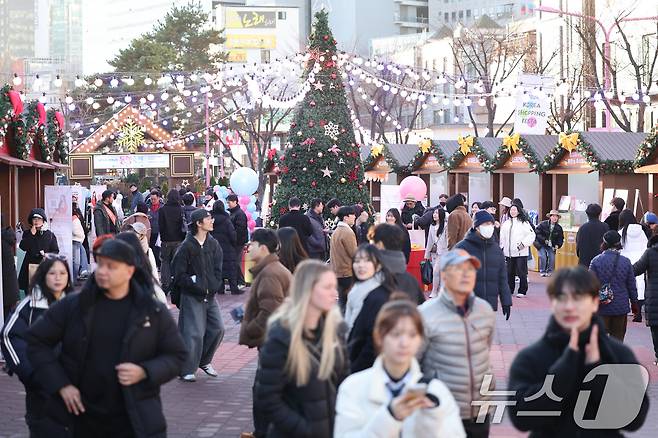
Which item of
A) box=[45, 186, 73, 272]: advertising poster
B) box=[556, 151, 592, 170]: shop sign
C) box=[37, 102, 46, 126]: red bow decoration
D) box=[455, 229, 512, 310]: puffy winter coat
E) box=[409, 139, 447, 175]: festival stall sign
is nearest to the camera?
box=[455, 229, 512, 310]: puffy winter coat

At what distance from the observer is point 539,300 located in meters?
20.7

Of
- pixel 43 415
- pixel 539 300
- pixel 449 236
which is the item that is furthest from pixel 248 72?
pixel 43 415

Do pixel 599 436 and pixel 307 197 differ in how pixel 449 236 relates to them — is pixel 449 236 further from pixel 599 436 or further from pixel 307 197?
pixel 599 436

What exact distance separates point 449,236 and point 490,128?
35634 mm

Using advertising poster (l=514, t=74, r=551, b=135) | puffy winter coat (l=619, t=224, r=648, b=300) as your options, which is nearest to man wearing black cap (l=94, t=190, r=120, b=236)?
puffy winter coat (l=619, t=224, r=648, b=300)

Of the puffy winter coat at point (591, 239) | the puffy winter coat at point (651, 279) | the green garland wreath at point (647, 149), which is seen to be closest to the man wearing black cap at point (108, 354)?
the puffy winter coat at point (651, 279)

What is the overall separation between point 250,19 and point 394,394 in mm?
155612

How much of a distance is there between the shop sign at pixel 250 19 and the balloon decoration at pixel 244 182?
127 metres

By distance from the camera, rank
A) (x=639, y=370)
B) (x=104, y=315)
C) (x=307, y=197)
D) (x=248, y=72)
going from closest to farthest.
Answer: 1. (x=639, y=370)
2. (x=104, y=315)
3. (x=307, y=197)
4. (x=248, y=72)

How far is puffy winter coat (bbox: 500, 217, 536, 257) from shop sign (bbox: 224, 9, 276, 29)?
13402 centimetres

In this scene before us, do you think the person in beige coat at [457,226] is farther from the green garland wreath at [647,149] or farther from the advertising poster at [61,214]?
the green garland wreath at [647,149]

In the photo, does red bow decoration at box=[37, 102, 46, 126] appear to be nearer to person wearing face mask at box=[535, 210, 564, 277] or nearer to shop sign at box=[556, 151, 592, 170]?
person wearing face mask at box=[535, 210, 564, 277]

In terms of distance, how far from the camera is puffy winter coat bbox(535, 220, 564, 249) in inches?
975

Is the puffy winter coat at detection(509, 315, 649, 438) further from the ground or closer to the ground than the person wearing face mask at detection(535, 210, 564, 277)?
further from the ground
